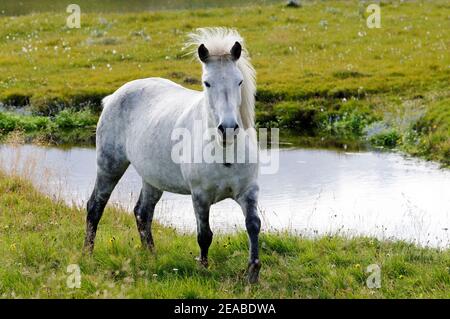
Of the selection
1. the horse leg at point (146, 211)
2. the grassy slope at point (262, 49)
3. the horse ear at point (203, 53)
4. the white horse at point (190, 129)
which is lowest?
the grassy slope at point (262, 49)

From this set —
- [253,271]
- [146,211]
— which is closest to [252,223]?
[253,271]

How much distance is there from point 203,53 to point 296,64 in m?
20.1

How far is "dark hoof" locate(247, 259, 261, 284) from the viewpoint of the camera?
8.41 m

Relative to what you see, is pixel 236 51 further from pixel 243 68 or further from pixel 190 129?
pixel 190 129

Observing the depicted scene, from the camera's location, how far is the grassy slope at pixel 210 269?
8195 millimetres

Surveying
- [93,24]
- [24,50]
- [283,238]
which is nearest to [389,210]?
[283,238]

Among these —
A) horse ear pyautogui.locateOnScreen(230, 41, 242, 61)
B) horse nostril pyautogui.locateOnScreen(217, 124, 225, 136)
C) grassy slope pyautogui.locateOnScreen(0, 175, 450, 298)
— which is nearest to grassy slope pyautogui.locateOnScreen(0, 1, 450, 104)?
grassy slope pyautogui.locateOnScreen(0, 175, 450, 298)

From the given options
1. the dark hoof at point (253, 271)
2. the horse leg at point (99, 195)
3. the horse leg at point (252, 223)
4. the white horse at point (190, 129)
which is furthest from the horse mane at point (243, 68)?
the horse leg at point (99, 195)

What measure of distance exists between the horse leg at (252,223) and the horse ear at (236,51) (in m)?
1.46

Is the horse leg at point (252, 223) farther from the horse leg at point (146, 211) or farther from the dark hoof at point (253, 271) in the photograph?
the horse leg at point (146, 211)

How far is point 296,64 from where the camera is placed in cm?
2775
